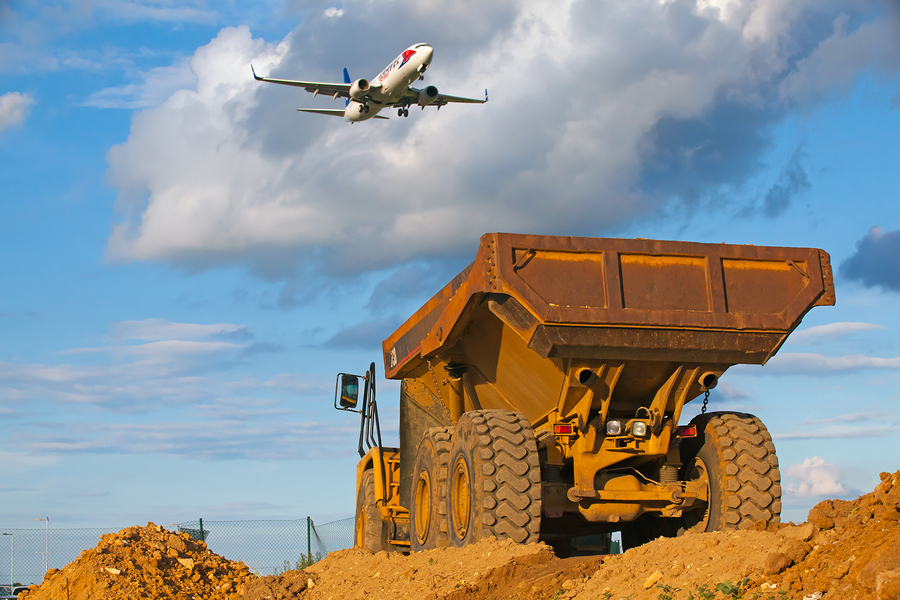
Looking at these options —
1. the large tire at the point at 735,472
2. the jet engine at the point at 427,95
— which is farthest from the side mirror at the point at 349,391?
the jet engine at the point at 427,95

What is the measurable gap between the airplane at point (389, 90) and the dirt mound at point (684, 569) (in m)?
28.8

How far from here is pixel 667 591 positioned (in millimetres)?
5293

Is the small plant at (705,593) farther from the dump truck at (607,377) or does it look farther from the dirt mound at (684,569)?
the dump truck at (607,377)

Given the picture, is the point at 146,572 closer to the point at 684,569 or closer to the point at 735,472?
the point at 684,569

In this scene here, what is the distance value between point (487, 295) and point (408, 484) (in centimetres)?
359

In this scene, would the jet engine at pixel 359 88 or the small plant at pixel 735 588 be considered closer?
the small plant at pixel 735 588

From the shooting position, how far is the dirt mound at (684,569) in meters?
4.62

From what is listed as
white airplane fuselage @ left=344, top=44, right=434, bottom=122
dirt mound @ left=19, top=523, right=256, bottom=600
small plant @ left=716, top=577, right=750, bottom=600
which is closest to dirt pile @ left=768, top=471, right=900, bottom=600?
small plant @ left=716, top=577, right=750, bottom=600

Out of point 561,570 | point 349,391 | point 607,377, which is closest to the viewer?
point 561,570

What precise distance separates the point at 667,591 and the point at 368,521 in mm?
6206

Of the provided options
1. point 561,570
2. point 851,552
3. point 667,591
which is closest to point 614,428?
point 561,570

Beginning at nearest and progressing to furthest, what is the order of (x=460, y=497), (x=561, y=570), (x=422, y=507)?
1. (x=561, y=570)
2. (x=460, y=497)
3. (x=422, y=507)

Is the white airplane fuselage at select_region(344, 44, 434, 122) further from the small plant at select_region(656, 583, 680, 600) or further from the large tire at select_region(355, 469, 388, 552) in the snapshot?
the small plant at select_region(656, 583, 680, 600)

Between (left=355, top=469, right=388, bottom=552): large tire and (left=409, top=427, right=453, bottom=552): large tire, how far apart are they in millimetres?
1560
